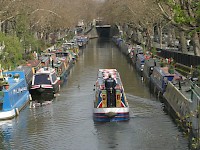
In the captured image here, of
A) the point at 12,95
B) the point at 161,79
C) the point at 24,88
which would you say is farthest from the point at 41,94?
the point at 161,79

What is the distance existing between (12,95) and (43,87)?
8.98m

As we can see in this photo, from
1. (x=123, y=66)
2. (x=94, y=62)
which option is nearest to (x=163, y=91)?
(x=123, y=66)

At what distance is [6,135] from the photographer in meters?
32.3

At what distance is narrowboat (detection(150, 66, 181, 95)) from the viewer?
152 feet

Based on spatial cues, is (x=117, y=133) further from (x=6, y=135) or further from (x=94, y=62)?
(x=94, y=62)

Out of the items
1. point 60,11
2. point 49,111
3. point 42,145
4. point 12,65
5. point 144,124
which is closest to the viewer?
point 42,145

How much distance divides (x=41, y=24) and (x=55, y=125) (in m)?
58.7

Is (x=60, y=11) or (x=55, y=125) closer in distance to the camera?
(x=55, y=125)

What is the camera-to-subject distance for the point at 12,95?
38.3 m

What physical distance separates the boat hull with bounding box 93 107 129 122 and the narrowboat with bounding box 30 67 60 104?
36.9 feet

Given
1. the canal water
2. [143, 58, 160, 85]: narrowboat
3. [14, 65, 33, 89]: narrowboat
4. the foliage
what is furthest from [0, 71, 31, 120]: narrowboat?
[143, 58, 160, 85]: narrowboat

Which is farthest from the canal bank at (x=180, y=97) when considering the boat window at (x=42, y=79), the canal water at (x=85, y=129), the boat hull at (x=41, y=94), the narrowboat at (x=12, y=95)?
the narrowboat at (x=12, y=95)

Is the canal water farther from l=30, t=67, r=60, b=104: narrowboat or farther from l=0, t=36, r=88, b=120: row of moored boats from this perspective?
l=30, t=67, r=60, b=104: narrowboat

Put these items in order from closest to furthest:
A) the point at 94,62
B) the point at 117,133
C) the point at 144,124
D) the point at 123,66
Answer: the point at 117,133 → the point at 144,124 → the point at 123,66 → the point at 94,62
